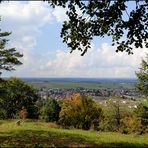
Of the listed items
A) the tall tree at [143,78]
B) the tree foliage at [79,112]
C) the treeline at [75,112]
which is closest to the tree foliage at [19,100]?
the treeline at [75,112]

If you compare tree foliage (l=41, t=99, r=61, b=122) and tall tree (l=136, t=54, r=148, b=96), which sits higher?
tall tree (l=136, t=54, r=148, b=96)

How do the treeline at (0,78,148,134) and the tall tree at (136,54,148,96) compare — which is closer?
the tall tree at (136,54,148,96)

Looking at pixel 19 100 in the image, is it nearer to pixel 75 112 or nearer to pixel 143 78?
pixel 75 112

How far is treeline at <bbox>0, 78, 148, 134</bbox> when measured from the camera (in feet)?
299

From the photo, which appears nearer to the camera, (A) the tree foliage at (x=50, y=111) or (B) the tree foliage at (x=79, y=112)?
(B) the tree foliage at (x=79, y=112)

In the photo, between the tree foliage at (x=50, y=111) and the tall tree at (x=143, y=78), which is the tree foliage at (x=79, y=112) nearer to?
the tree foliage at (x=50, y=111)

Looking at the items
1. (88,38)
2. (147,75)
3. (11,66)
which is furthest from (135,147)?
(147,75)

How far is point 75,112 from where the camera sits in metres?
97.9

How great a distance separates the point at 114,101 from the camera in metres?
94.9

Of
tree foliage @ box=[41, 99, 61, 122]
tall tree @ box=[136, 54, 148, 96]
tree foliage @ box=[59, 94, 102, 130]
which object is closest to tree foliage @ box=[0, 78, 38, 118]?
tree foliage @ box=[41, 99, 61, 122]

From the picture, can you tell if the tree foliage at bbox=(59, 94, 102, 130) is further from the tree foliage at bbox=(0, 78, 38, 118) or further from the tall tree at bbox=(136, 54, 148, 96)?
the tall tree at bbox=(136, 54, 148, 96)

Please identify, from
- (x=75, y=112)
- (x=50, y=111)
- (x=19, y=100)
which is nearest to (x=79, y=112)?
(x=75, y=112)

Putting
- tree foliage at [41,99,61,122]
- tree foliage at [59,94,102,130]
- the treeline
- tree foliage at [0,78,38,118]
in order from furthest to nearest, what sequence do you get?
tree foliage at [41,99,61,122], tree foliage at [0,78,38,118], tree foliage at [59,94,102,130], the treeline

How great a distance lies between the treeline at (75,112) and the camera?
91.1 m
